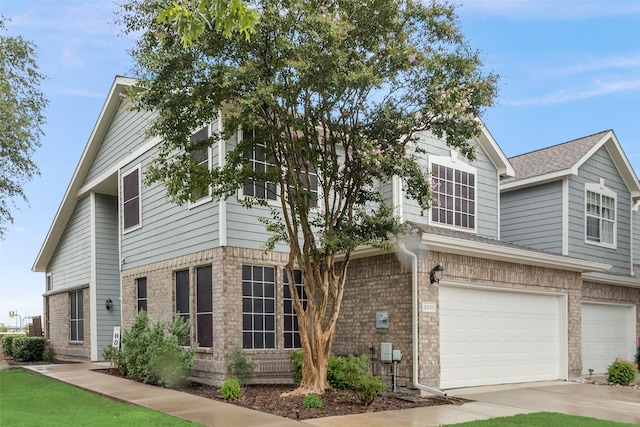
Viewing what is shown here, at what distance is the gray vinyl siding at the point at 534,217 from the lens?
1783 cm

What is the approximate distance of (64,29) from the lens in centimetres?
1177

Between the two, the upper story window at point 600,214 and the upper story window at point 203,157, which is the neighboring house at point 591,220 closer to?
the upper story window at point 600,214

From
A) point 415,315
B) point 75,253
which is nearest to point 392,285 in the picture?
point 415,315

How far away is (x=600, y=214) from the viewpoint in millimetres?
18969

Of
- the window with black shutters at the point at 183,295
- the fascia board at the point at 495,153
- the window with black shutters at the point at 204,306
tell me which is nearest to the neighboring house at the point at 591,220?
the fascia board at the point at 495,153

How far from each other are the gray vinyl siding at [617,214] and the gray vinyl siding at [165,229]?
10562mm

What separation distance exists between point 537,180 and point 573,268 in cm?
400

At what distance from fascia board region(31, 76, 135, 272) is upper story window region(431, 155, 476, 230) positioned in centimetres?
859

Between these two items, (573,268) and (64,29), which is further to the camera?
(573,268)

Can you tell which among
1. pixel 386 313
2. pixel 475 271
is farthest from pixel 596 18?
pixel 386 313

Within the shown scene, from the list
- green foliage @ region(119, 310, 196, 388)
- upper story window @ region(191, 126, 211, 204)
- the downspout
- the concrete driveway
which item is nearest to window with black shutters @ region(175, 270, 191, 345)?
green foliage @ region(119, 310, 196, 388)

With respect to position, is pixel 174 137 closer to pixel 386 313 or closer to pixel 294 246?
pixel 294 246

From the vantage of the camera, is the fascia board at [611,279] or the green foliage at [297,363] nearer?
the green foliage at [297,363]

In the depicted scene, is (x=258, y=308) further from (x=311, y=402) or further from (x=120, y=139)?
(x=120, y=139)
